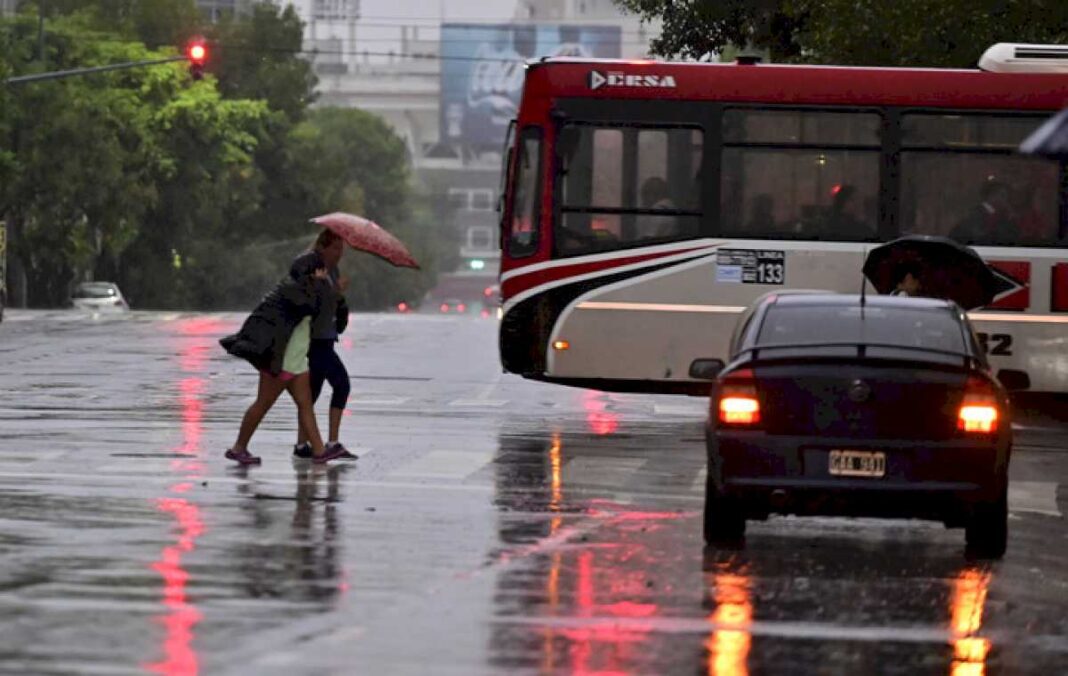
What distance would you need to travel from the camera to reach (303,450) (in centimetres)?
2120

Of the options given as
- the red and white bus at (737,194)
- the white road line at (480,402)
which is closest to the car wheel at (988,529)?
the red and white bus at (737,194)

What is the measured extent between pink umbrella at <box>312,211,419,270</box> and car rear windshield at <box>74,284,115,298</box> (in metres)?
65.7

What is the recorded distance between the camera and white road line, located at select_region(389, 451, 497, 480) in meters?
20.1

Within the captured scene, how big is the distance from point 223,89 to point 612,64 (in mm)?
86094

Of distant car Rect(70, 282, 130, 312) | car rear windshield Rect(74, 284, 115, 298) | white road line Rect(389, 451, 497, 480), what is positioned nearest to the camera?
white road line Rect(389, 451, 497, 480)

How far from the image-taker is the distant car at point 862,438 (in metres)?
14.6

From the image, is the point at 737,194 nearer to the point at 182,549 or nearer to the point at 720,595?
the point at 182,549

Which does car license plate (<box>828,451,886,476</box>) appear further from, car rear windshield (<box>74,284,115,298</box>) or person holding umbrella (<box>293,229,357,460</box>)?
car rear windshield (<box>74,284,115,298</box>)

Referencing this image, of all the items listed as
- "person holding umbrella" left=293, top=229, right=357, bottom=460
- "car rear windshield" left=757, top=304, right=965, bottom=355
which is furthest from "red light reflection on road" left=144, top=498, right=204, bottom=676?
"person holding umbrella" left=293, top=229, right=357, bottom=460

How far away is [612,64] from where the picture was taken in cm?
2542

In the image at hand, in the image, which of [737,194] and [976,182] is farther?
[976,182]

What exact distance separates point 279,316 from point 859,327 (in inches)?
242

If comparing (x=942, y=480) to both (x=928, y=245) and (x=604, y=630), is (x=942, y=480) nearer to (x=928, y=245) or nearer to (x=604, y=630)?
(x=604, y=630)

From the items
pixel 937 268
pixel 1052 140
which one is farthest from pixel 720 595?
pixel 937 268
